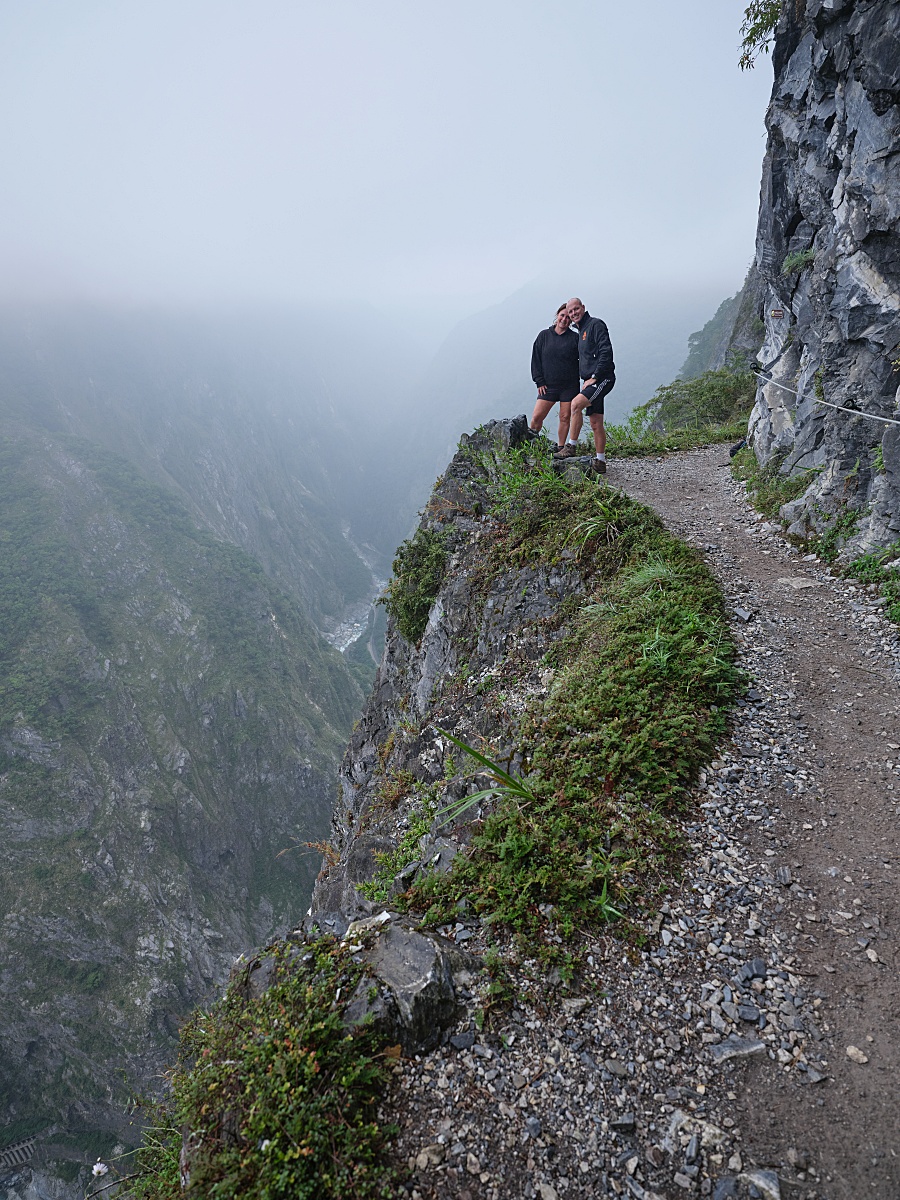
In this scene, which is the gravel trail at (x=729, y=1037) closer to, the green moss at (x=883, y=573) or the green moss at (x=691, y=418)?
the green moss at (x=883, y=573)

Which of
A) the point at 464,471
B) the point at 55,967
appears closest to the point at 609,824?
the point at 464,471

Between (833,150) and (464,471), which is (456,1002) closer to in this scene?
(464,471)

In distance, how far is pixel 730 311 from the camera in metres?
91.9

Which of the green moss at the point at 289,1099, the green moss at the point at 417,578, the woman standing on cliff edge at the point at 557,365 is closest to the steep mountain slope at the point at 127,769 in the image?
the green moss at the point at 417,578

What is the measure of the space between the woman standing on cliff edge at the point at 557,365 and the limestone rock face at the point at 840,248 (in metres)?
4.20

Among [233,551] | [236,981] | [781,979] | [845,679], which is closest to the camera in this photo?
[781,979]

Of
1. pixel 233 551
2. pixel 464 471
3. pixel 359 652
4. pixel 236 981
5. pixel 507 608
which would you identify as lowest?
pixel 359 652

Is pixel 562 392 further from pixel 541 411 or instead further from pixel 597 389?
pixel 597 389

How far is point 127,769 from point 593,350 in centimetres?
11648

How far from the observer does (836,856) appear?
444cm

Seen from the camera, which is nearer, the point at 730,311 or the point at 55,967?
the point at 55,967

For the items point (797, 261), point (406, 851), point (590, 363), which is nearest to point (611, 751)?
point (406, 851)

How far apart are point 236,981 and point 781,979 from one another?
4027 millimetres

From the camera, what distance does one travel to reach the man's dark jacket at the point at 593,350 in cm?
958
